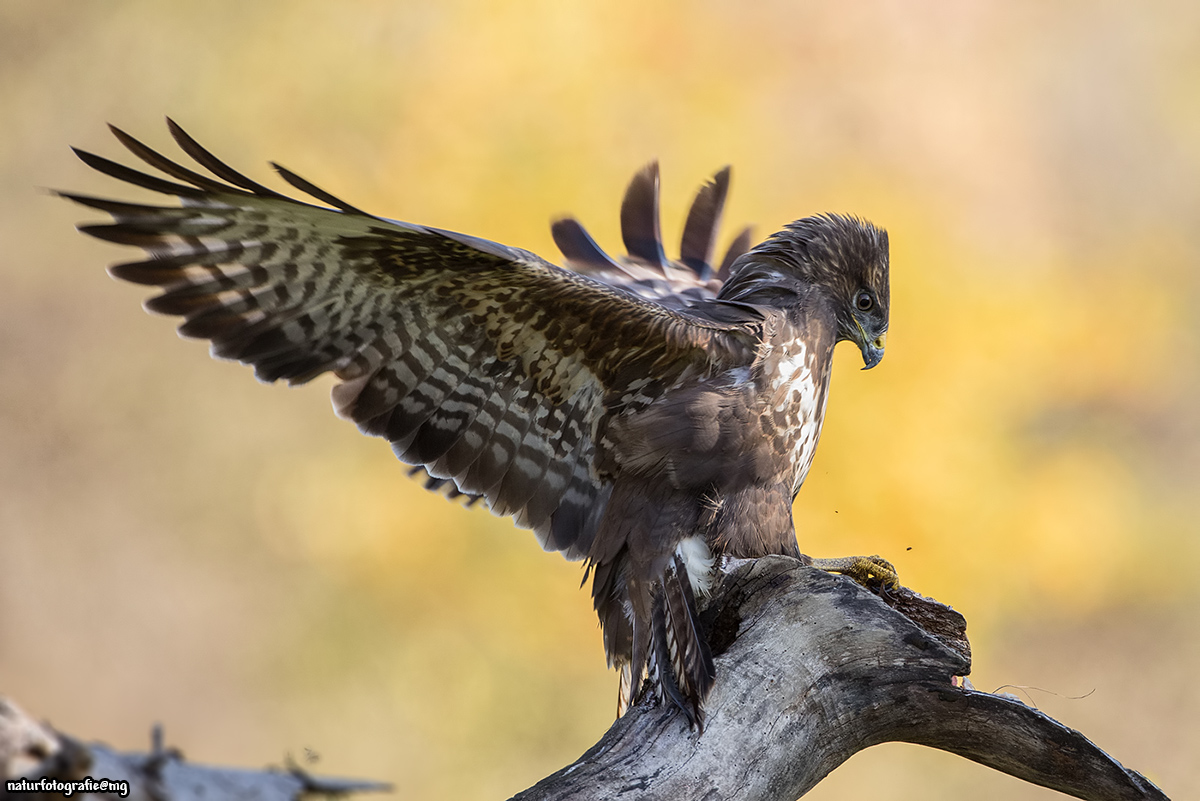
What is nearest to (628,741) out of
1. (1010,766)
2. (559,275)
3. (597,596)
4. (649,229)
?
(597,596)

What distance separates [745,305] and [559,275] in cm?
83

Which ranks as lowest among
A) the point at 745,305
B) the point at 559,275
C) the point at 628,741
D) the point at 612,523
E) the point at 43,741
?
the point at 43,741

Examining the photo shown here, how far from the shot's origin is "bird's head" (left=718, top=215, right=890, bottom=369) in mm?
3539

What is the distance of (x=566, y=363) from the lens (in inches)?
126

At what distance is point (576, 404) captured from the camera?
3.33 metres

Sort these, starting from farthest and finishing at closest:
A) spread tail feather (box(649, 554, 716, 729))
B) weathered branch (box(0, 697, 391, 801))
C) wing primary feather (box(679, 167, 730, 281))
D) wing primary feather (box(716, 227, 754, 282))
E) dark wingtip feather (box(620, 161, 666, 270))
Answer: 1. wing primary feather (box(716, 227, 754, 282))
2. wing primary feather (box(679, 167, 730, 281))
3. dark wingtip feather (box(620, 161, 666, 270))
4. spread tail feather (box(649, 554, 716, 729))
5. weathered branch (box(0, 697, 391, 801))

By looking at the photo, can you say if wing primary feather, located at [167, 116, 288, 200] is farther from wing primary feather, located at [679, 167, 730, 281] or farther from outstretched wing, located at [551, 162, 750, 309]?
wing primary feather, located at [679, 167, 730, 281]

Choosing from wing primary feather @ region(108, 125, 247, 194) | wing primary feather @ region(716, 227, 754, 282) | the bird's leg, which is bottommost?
wing primary feather @ region(108, 125, 247, 194)

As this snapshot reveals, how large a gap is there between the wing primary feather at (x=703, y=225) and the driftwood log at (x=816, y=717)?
2130mm

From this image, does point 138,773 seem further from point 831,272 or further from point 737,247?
point 737,247

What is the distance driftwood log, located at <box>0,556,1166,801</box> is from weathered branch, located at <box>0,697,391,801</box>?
0.88 m

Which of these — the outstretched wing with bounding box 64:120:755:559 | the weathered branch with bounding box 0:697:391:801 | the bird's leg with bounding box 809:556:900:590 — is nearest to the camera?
the weathered branch with bounding box 0:697:391:801

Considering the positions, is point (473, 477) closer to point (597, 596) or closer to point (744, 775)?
point (597, 596)

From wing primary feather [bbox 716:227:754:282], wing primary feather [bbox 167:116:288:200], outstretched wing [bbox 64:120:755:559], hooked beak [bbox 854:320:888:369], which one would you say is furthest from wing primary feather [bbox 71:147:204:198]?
wing primary feather [bbox 716:227:754:282]
